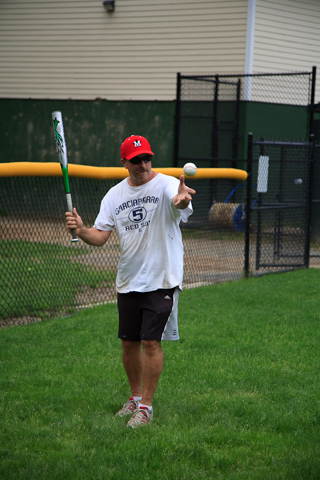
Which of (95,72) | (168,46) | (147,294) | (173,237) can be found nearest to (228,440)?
(147,294)

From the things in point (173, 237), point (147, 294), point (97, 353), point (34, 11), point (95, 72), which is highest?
point (34, 11)

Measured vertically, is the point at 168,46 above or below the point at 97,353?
above

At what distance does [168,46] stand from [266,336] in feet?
36.1

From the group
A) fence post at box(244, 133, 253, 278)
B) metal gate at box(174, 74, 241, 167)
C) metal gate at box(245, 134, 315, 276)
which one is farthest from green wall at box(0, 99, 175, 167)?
fence post at box(244, 133, 253, 278)

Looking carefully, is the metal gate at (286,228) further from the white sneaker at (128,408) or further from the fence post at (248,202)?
the white sneaker at (128,408)

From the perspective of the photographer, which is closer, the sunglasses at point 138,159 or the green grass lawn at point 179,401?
the green grass lawn at point 179,401

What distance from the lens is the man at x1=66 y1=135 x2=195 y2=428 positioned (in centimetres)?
438

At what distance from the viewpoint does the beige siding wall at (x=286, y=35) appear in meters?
14.7

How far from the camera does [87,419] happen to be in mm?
4359

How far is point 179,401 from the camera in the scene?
4.68 meters

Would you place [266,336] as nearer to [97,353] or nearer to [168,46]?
[97,353]

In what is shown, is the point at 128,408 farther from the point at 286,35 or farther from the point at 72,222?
the point at 286,35

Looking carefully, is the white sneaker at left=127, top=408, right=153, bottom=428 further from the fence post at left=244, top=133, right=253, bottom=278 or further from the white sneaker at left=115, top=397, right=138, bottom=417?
the fence post at left=244, top=133, right=253, bottom=278

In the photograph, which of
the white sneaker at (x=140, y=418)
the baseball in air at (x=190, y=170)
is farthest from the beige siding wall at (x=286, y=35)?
the white sneaker at (x=140, y=418)
